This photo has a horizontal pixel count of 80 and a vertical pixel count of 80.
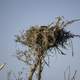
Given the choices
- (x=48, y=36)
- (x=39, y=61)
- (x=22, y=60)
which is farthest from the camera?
(x=22, y=60)

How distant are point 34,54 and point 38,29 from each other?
4.78 feet

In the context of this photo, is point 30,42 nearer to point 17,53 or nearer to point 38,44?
point 38,44

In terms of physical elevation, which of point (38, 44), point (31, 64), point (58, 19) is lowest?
point (31, 64)

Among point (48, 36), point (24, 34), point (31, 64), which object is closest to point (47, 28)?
point (48, 36)

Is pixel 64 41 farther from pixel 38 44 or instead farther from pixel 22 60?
pixel 22 60

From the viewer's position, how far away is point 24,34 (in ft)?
39.8

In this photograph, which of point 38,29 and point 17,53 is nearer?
point 38,29

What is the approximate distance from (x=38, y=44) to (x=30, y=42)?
1.26 feet

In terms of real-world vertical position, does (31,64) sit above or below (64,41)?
below

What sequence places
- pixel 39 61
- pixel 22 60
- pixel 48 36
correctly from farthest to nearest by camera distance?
pixel 22 60 < pixel 39 61 < pixel 48 36

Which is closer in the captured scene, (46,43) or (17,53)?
(46,43)

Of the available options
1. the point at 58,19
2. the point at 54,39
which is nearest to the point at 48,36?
the point at 54,39

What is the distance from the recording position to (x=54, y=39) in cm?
1149

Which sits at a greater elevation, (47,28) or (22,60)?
(47,28)
